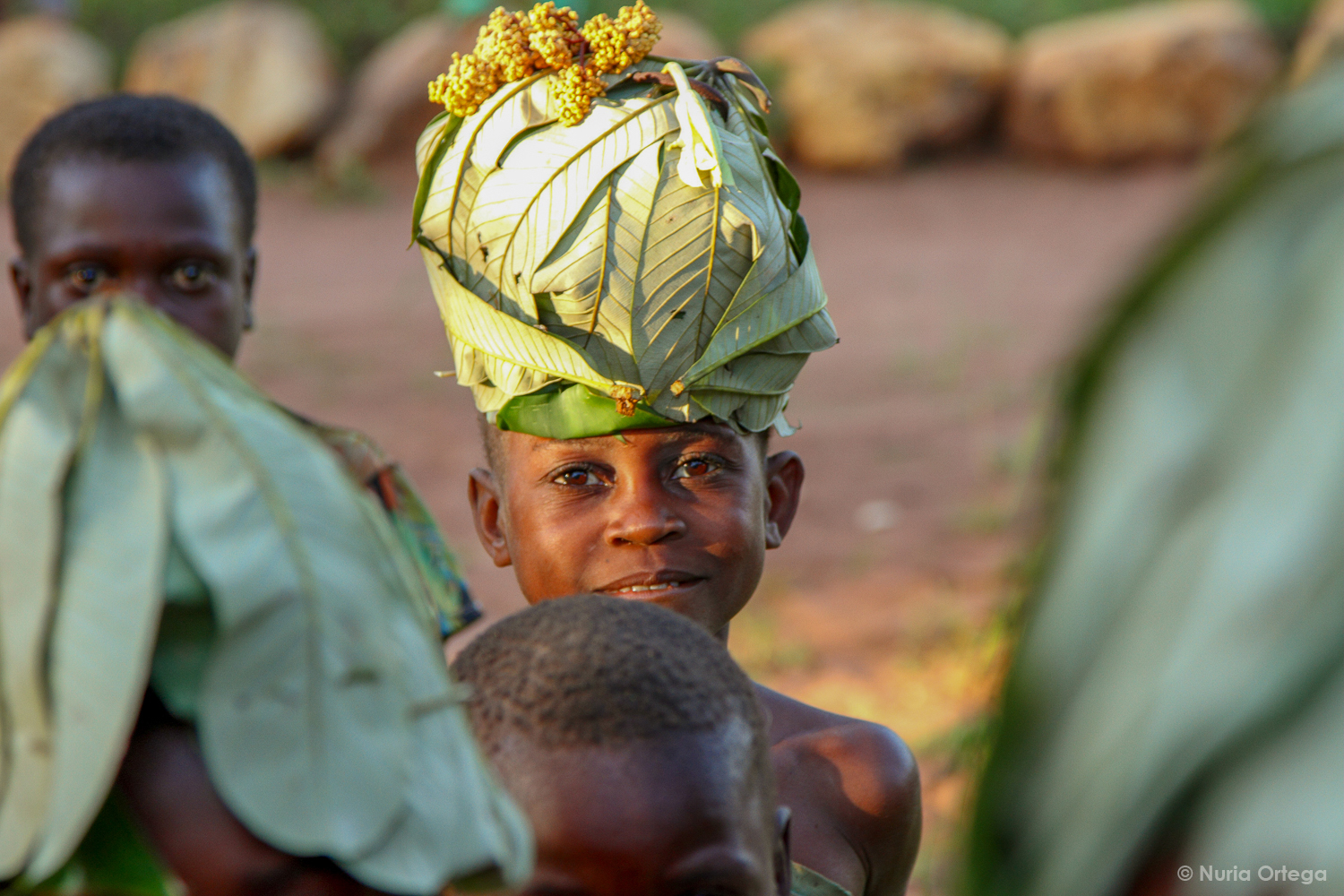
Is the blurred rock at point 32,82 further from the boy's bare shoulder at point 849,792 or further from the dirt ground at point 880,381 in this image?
the boy's bare shoulder at point 849,792

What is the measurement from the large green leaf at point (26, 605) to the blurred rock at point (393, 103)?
11.1m

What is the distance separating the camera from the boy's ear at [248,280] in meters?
3.11

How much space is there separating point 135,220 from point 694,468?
52.7 inches

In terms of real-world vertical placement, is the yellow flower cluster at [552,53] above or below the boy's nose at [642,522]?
above

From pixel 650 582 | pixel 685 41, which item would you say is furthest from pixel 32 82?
pixel 650 582

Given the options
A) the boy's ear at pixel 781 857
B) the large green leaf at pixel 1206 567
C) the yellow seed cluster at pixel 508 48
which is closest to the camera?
the large green leaf at pixel 1206 567

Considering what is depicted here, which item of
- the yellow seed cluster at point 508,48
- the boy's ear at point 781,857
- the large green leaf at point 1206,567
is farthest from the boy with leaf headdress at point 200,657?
the yellow seed cluster at point 508,48

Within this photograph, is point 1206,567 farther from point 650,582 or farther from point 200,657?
point 650,582

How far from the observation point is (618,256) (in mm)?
2211

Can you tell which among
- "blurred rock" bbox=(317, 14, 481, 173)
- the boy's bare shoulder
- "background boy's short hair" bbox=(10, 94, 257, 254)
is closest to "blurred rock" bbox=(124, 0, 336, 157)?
"blurred rock" bbox=(317, 14, 481, 173)

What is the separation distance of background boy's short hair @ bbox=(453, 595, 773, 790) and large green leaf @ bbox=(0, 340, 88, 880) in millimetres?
617

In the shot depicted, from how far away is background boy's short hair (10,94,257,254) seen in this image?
293 cm

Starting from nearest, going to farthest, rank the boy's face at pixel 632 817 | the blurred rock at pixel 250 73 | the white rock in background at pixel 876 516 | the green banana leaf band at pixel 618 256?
the boy's face at pixel 632 817 → the green banana leaf band at pixel 618 256 → the white rock in background at pixel 876 516 → the blurred rock at pixel 250 73

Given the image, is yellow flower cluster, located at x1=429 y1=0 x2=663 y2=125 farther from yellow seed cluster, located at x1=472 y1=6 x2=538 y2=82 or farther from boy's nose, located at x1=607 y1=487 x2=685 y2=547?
boy's nose, located at x1=607 y1=487 x2=685 y2=547
